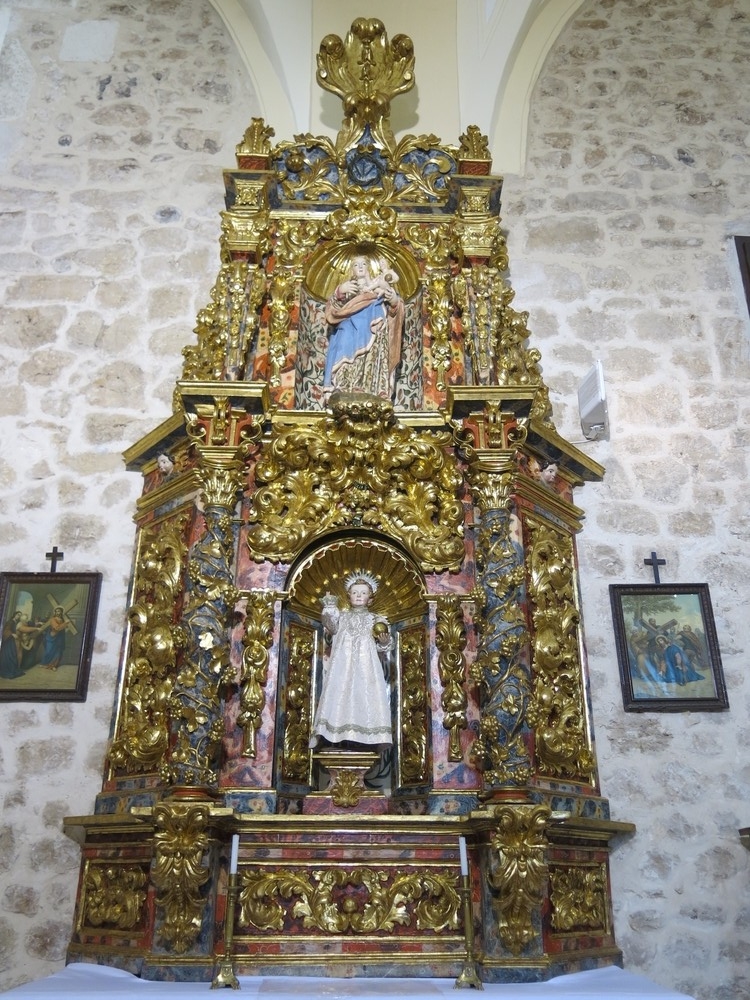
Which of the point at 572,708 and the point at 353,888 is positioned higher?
the point at 572,708

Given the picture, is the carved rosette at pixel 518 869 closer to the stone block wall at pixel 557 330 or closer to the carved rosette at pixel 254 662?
the stone block wall at pixel 557 330

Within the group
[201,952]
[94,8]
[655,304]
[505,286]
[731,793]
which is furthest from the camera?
[94,8]

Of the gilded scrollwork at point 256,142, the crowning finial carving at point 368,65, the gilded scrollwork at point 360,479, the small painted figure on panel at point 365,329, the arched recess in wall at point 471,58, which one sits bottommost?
the gilded scrollwork at point 360,479

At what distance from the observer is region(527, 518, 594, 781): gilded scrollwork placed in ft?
18.9

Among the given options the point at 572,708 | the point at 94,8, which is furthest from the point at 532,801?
the point at 94,8

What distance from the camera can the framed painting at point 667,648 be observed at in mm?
6535

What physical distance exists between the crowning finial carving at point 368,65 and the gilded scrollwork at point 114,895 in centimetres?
590

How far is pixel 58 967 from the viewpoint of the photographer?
5.87 metres

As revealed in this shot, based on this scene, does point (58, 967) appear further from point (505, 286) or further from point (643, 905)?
point (505, 286)

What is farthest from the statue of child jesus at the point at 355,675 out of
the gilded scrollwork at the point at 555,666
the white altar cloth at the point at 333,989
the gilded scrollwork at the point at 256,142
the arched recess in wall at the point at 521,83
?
the arched recess in wall at the point at 521,83

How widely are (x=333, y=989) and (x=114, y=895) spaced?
1606 millimetres

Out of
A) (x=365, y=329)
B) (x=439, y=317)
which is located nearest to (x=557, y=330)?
(x=439, y=317)

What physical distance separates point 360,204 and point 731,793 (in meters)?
5.05

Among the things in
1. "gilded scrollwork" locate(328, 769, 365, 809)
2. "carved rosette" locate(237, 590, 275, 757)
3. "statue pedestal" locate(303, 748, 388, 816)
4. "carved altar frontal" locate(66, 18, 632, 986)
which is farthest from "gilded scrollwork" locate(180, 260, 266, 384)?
"gilded scrollwork" locate(328, 769, 365, 809)
